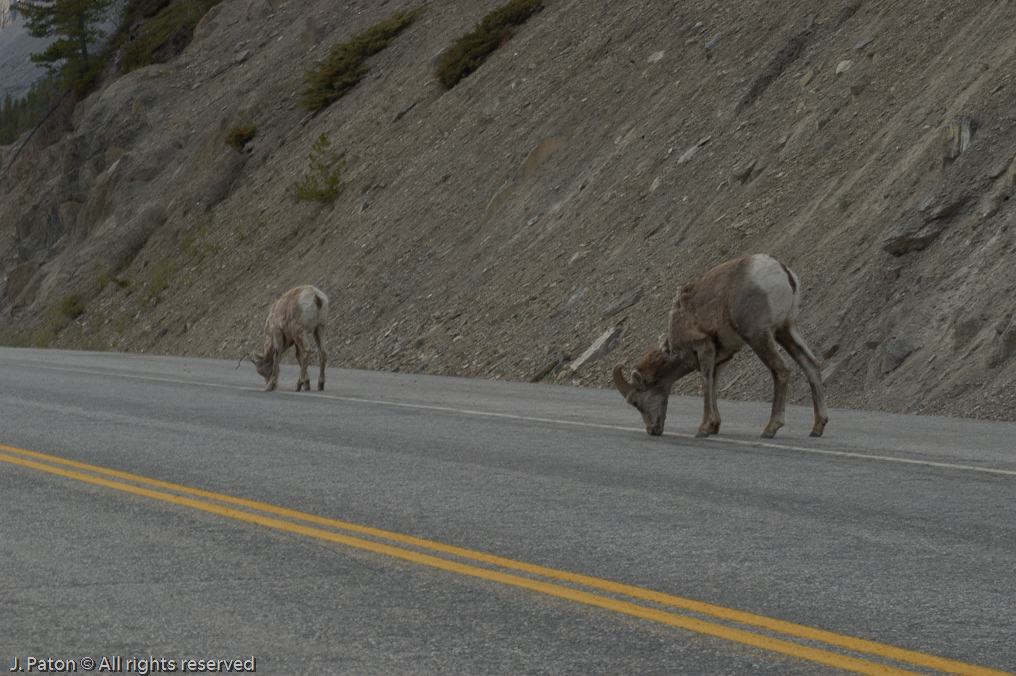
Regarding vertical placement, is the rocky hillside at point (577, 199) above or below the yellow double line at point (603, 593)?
below

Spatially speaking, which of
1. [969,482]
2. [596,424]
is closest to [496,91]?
[596,424]

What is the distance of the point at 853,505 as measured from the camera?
24.7 ft

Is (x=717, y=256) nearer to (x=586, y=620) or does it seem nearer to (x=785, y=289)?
(x=785, y=289)

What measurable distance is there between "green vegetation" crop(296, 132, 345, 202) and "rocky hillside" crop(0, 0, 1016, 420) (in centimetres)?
39

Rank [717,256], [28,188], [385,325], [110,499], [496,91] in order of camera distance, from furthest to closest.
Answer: [28,188]
[496,91]
[385,325]
[717,256]
[110,499]

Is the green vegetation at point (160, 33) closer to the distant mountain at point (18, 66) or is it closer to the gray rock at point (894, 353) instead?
the gray rock at point (894, 353)

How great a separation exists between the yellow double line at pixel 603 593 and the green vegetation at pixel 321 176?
28246mm

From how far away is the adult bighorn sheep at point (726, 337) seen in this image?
36.0ft

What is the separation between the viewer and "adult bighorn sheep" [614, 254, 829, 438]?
10984mm

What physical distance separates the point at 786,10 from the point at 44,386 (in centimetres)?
1885

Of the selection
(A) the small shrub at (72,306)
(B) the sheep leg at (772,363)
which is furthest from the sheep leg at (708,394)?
(A) the small shrub at (72,306)

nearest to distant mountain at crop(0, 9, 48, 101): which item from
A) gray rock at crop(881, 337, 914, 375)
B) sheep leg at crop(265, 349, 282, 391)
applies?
sheep leg at crop(265, 349, 282, 391)

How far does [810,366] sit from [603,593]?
6.48m

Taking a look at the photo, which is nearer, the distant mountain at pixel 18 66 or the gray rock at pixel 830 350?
the gray rock at pixel 830 350
